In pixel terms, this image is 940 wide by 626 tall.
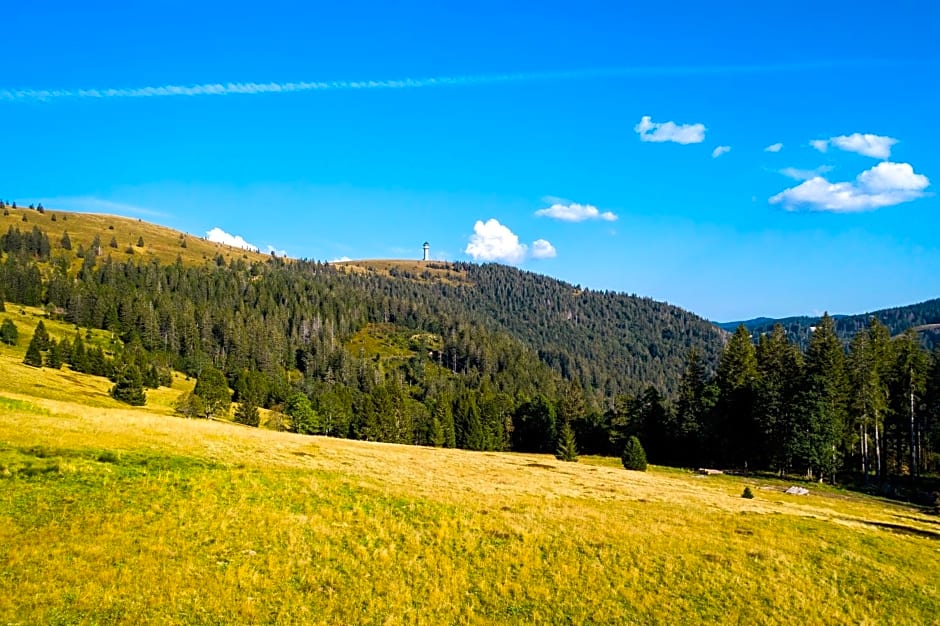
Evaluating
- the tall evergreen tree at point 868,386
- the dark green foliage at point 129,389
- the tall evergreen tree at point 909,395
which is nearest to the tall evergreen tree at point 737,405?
the tall evergreen tree at point 868,386

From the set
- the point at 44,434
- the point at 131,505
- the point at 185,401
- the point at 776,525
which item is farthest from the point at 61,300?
the point at 776,525

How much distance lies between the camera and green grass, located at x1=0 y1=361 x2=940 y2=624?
15.9 metres

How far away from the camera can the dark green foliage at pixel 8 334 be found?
12719 cm

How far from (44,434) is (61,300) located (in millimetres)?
199232

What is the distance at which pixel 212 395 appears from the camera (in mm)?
108250

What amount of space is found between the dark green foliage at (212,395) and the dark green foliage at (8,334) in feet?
177

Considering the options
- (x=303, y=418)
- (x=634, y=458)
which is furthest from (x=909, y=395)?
(x=303, y=418)

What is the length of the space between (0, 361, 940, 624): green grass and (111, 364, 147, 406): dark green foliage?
65944 mm

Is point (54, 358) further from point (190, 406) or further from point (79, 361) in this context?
point (190, 406)

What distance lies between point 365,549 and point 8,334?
150 meters

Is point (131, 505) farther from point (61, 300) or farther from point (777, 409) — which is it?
point (61, 300)

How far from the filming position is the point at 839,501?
54.7 meters

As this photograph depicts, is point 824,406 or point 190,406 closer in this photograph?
point 824,406

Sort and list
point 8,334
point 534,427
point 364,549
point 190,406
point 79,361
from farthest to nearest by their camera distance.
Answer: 1. point 8,334
2. point 534,427
3. point 79,361
4. point 190,406
5. point 364,549
